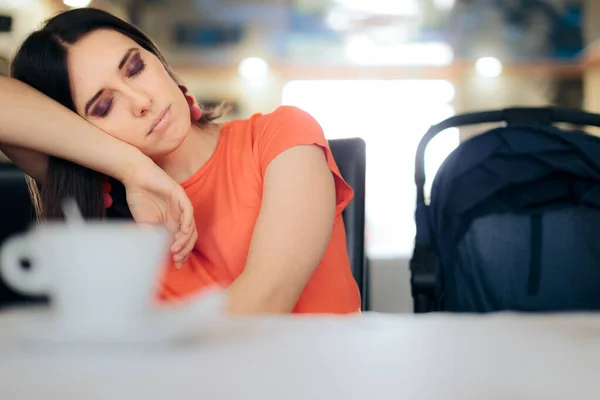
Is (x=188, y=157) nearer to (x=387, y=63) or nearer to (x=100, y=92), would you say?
(x=100, y=92)

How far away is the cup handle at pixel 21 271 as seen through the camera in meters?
0.38

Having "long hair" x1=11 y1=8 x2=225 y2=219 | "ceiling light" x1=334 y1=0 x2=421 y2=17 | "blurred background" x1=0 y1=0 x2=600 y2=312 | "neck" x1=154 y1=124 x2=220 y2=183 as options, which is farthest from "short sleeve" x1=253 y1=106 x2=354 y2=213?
"blurred background" x1=0 y1=0 x2=600 y2=312

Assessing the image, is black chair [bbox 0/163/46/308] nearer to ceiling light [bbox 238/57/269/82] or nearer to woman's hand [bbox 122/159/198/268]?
woman's hand [bbox 122/159/198/268]

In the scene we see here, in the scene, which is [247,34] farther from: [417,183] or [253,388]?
[253,388]

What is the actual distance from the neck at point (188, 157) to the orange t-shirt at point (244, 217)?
0.03 m

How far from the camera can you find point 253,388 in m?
0.24

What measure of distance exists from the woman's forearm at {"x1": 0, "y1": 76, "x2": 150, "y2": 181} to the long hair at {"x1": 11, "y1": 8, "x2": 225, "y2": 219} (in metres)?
0.08

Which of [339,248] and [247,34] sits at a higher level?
[247,34]

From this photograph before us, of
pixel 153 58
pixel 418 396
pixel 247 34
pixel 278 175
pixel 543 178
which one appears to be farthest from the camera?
pixel 247 34

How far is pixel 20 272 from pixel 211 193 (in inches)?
29.9

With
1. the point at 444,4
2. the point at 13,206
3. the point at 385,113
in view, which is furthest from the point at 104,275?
the point at 385,113

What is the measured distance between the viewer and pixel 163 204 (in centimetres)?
100

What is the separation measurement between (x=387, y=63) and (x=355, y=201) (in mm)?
4702

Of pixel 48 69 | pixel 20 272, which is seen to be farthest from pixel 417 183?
pixel 20 272
